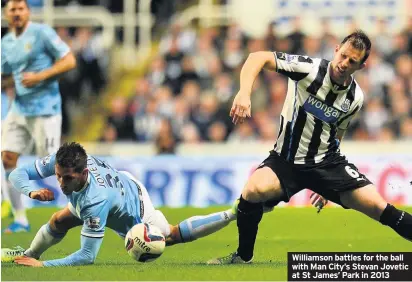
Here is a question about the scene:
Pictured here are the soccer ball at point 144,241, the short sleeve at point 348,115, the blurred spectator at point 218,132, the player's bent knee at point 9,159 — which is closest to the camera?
the soccer ball at point 144,241

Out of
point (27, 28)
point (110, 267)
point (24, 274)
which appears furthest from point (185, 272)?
point (27, 28)

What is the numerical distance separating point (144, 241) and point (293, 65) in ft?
6.15

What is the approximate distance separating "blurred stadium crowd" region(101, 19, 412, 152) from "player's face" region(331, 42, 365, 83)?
8.64 m

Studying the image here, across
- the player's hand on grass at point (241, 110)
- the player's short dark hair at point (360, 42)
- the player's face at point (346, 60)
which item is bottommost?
the player's hand on grass at point (241, 110)

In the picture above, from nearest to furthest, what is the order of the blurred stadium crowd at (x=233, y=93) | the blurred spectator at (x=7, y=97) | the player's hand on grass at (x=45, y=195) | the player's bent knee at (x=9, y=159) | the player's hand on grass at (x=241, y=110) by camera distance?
the player's hand on grass at (x=241, y=110)
the player's hand on grass at (x=45, y=195)
the player's bent knee at (x=9, y=159)
the blurred spectator at (x=7, y=97)
the blurred stadium crowd at (x=233, y=93)

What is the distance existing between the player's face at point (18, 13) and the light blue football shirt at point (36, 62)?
10 cm

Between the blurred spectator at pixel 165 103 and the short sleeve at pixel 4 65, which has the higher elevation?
the short sleeve at pixel 4 65

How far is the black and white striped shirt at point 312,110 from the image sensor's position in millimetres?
8539

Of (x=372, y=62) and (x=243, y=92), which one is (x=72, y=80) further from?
(x=243, y=92)

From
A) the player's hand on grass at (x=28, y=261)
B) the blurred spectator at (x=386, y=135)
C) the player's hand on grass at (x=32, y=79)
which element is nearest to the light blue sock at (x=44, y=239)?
the player's hand on grass at (x=28, y=261)

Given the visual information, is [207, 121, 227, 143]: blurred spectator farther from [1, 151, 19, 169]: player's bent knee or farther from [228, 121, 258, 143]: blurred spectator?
[1, 151, 19, 169]: player's bent knee

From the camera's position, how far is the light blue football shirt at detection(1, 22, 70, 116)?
11758mm

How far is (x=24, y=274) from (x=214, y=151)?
9492 mm

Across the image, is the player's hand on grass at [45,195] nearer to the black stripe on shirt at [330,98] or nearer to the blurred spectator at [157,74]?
the black stripe on shirt at [330,98]
